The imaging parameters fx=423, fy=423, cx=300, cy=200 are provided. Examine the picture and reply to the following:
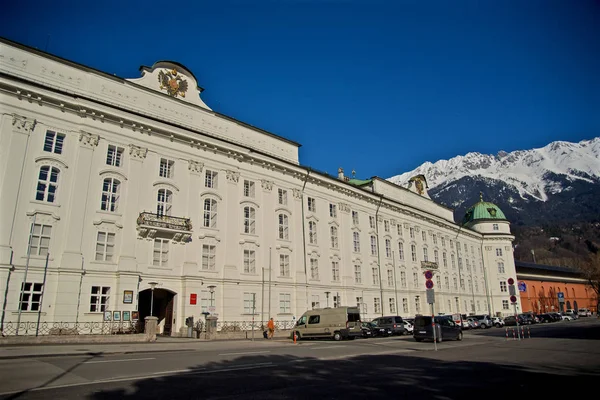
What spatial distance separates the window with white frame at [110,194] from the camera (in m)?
30.4

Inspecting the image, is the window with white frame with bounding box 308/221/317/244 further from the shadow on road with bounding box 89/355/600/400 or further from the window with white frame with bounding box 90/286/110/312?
the shadow on road with bounding box 89/355/600/400

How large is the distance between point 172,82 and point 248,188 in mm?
11444

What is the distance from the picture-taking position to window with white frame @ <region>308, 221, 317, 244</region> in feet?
146

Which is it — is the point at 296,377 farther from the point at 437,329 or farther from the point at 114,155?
the point at 114,155

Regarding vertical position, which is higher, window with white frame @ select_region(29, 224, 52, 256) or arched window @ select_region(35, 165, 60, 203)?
arched window @ select_region(35, 165, 60, 203)

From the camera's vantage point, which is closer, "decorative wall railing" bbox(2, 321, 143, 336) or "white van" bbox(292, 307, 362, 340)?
"decorative wall railing" bbox(2, 321, 143, 336)

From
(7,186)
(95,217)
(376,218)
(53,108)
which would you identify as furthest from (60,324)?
(376,218)

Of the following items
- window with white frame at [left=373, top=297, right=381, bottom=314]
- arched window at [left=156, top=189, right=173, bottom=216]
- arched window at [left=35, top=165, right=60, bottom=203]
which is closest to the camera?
arched window at [left=35, top=165, right=60, bottom=203]

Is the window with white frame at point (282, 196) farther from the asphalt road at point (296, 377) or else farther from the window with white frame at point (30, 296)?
the asphalt road at point (296, 377)

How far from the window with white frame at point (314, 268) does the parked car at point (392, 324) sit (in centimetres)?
784

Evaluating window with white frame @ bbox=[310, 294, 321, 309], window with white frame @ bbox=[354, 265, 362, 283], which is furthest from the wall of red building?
window with white frame @ bbox=[310, 294, 321, 309]

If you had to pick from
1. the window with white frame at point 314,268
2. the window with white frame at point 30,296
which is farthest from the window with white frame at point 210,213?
the window with white frame at point 30,296

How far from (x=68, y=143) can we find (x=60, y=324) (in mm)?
12216

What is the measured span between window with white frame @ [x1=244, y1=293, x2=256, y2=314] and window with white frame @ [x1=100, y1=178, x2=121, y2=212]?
1293 cm
